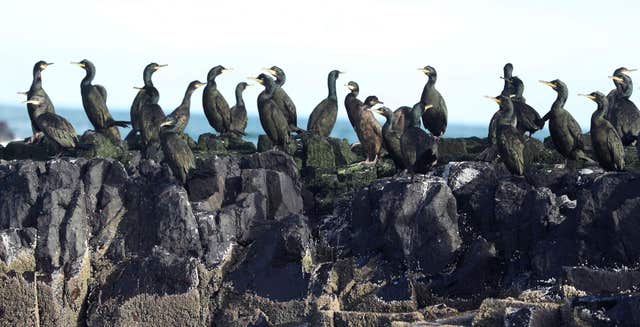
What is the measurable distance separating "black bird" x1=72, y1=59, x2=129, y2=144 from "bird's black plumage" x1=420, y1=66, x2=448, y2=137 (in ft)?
17.0

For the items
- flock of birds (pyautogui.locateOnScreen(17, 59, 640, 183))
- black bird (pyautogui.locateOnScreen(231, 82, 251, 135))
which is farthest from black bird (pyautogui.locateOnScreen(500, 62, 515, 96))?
black bird (pyautogui.locateOnScreen(231, 82, 251, 135))

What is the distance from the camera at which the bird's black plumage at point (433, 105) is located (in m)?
23.2

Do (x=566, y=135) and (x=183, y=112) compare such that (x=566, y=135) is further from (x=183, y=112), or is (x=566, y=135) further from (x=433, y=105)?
(x=183, y=112)

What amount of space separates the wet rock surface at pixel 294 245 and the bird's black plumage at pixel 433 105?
127 inches

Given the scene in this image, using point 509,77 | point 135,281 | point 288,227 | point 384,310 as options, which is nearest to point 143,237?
point 135,281

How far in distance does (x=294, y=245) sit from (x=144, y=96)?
24.1 feet

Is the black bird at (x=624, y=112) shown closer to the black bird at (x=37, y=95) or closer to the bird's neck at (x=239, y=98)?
the bird's neck at (x=239, y=98)

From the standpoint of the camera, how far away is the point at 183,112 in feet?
76.0

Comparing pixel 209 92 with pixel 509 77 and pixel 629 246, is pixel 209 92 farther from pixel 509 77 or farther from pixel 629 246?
pixel 629 246

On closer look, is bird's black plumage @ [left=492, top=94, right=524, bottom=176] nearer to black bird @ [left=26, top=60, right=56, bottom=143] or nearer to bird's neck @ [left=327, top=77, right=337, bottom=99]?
bird's neck @ [left=327, top=77, right=337, bottom=99]

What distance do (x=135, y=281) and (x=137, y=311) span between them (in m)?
0.45

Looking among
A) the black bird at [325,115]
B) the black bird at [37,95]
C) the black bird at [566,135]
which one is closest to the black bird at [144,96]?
the black bird at [37,95]

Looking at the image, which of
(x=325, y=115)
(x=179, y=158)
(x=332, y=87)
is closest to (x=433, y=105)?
(x=325, y=115)

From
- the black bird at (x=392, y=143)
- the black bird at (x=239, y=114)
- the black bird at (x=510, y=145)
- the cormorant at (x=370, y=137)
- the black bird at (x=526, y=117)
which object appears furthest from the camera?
the black bird at (x=239, y=114)
